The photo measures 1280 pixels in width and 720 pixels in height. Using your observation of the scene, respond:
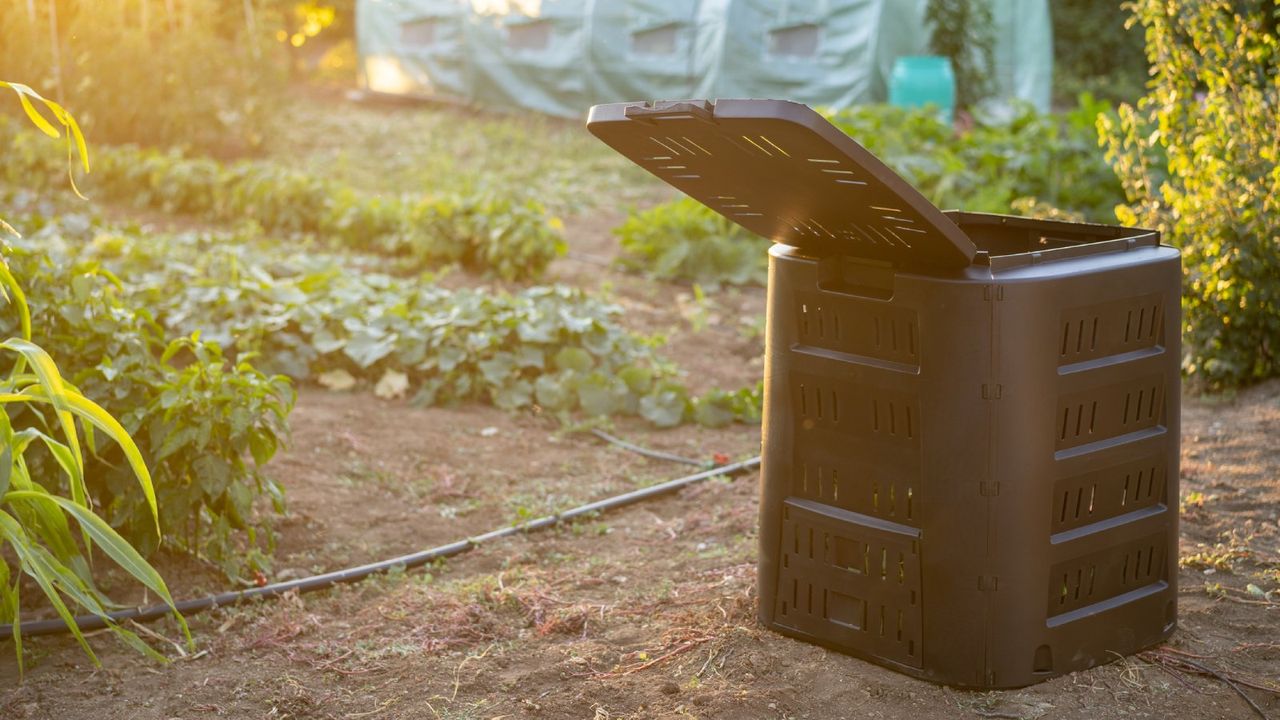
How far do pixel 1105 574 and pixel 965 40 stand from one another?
10292 millimetres

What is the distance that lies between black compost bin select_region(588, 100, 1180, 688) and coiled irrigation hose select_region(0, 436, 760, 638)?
3.70 feet

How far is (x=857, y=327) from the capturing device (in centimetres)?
227

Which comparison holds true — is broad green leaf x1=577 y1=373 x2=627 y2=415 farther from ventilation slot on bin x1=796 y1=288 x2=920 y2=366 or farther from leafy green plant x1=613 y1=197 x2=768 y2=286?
ventilation slot on bin x1=796 y1=288 x2=920 y2=366

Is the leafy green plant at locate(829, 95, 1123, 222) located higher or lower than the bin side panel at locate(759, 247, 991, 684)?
higher

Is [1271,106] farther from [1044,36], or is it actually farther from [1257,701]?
[1044,36]

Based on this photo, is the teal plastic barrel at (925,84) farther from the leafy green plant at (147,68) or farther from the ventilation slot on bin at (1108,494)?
the ventilation slot on bin at (1108,494)

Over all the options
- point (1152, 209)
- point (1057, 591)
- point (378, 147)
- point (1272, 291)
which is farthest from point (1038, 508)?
point (378, 147)

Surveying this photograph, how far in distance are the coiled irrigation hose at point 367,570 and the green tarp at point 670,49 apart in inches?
316

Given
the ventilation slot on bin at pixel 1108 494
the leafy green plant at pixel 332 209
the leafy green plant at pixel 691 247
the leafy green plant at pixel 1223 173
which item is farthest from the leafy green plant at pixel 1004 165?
the ventilation slot on bin at pixel 1108 494

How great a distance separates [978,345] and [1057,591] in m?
0.53

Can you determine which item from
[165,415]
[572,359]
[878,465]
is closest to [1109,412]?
[878,465]

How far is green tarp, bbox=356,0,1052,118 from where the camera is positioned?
37.5 feet

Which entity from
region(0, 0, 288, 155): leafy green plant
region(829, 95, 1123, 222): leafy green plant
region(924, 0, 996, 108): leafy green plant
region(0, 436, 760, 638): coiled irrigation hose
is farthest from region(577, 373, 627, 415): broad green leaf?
region(924, 0, 996, 108): leafy green plant

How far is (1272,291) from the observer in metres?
4.13
